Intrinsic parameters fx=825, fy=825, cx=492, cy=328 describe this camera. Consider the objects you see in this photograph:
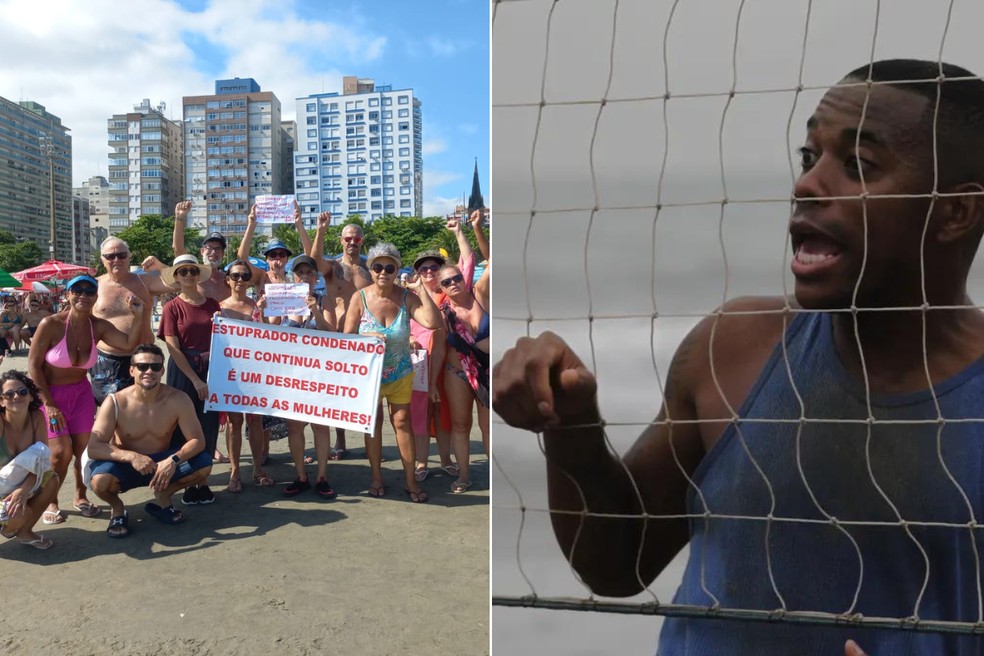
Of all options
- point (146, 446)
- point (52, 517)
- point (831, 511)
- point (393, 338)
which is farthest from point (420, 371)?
point (831, 511)

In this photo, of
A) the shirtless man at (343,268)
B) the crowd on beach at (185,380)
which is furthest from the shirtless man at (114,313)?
the shirtless man at (343,268)

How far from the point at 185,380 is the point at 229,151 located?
4329 inches

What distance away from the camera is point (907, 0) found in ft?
4.45

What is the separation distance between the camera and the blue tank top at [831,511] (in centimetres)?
142

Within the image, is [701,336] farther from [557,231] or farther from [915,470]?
[915,470]

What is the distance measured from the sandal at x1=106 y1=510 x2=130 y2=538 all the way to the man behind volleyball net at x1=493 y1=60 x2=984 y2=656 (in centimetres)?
315

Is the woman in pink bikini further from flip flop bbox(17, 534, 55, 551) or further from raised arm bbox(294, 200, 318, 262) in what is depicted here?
raised arm bbox(294, 200, 318, 262)

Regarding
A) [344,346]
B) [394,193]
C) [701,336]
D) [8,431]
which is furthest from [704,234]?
[394,193]

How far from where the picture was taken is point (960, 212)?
1.37 m

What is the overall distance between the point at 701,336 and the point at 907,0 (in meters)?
0.64

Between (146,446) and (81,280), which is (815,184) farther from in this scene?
(81,280)

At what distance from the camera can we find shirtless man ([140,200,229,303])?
5.27m

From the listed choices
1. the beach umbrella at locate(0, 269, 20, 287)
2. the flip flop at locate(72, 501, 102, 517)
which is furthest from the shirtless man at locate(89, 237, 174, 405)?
the beach umbrella at locate(0, 269, 20, 287)

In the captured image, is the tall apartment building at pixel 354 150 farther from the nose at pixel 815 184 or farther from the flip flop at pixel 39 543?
the nose at pixel 815 184
